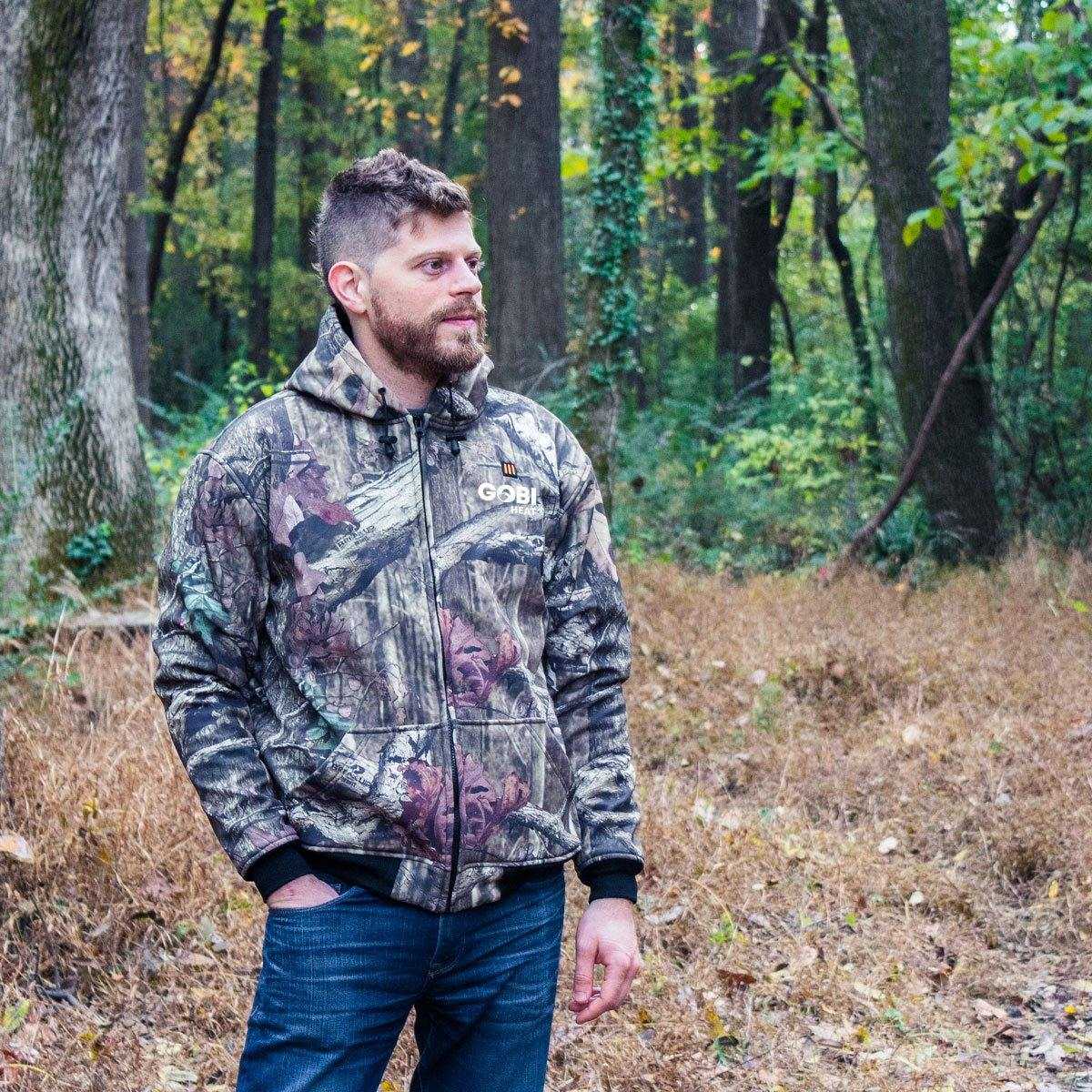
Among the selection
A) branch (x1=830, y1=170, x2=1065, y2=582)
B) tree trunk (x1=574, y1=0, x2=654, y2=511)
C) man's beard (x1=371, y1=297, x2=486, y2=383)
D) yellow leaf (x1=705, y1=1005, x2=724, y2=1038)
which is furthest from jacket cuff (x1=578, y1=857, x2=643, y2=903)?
tree trunk (x1=574, y1=0, x2=654, y2=511)

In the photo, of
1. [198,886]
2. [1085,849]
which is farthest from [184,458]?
[1085,849]

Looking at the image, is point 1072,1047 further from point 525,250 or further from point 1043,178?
point 525,250

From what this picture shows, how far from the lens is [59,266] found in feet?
26.7

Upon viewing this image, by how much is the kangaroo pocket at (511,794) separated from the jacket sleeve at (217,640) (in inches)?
11.7

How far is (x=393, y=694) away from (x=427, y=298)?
704 millimetres

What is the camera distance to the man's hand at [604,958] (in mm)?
2459

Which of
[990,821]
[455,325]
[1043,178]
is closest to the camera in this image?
[455,325]

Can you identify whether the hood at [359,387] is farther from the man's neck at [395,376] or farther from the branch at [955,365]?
the branch at [955,365]

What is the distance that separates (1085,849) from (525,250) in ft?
29.6

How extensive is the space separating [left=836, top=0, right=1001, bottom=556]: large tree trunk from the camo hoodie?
355 inches

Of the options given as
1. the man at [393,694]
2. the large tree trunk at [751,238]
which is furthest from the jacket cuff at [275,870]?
the large tree trunk at [751,238]

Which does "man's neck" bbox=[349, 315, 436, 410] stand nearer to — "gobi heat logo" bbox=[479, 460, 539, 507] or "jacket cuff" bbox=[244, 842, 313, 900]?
"gobi heat logo" bbox=[479, 460, 539, 507]

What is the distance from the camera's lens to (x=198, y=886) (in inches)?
198

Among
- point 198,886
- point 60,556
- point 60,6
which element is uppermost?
point 60,6
